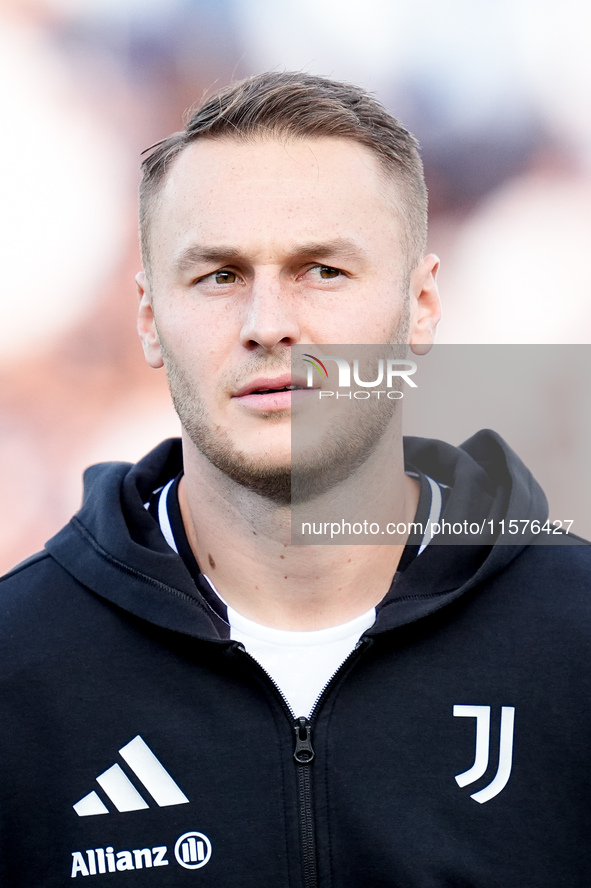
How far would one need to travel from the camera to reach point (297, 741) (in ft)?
4.71

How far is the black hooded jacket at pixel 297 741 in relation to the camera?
1425 mm

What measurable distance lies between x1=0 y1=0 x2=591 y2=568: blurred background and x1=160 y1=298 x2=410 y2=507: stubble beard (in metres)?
2.20

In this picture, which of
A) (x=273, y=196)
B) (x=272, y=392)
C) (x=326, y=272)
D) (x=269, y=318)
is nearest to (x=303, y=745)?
(x=272, y=392)

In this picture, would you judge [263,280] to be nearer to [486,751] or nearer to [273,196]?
[273,196]

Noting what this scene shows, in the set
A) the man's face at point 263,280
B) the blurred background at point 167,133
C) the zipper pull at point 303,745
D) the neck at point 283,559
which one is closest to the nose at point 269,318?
the man's face at point 263,280

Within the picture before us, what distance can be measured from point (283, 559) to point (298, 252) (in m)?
0.55

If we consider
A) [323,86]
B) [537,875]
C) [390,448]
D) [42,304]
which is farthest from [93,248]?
[537,875]

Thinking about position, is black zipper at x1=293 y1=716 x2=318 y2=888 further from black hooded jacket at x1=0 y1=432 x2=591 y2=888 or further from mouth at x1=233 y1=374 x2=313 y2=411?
mouth at x1=233 y1=374 x2=313 y2=411

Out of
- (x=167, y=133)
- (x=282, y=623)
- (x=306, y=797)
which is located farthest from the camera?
(x=167, y=133)

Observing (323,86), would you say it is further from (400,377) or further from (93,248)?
(93,248)

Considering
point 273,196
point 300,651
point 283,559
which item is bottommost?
point 300,651

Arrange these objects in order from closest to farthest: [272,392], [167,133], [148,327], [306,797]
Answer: [306,797] < [272,392] < [148,327] < [167,133]

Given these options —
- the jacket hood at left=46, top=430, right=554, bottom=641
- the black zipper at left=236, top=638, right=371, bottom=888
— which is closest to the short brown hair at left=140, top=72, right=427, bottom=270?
the jacket hood at left=46, top=430, right=554, bottom=641

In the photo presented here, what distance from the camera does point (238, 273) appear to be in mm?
1595
